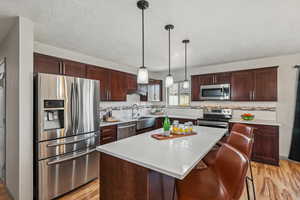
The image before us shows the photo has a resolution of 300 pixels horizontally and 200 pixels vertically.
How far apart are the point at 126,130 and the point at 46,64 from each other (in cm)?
208

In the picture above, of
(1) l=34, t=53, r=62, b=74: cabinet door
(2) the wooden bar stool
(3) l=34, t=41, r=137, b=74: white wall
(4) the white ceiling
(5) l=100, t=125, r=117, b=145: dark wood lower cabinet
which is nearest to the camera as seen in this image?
(2) the wooden bar stool

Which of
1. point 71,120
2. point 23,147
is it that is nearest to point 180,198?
point 71,120

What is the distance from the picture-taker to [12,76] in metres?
2.00

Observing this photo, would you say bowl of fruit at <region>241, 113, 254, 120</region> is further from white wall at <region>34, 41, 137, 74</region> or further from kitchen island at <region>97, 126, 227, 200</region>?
white wall at <region>34, 41, 137, 74</region>

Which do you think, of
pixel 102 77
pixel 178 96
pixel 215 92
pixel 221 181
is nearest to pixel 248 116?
pixel 215 92

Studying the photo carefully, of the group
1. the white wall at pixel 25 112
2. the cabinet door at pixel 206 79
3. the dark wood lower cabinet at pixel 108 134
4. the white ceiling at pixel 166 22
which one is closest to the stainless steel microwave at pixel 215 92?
the cabinet door at pixel 206 79

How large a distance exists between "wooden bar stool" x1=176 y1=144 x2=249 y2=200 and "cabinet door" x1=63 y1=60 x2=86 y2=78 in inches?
103

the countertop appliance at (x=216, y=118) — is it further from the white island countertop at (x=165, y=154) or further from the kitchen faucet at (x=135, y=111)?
the white island countertop at (x=165, y=154)

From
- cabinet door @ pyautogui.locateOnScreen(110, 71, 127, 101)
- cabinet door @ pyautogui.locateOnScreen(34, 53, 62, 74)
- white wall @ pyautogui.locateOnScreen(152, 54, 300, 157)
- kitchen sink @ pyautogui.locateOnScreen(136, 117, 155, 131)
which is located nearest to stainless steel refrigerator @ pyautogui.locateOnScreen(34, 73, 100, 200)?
cabinet door @ pyautogui.locateOnScreen(34, 53, 62, 74)

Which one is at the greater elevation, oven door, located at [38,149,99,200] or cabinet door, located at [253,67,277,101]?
cabinet door, located at [253,67,277,101]

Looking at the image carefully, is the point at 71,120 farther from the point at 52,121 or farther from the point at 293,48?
the point at 293,48

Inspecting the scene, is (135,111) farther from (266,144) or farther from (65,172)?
(266,144)

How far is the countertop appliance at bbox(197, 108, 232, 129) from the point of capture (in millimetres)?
3500

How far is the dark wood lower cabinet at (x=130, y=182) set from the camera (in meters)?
1.16
